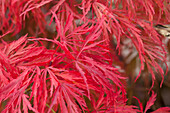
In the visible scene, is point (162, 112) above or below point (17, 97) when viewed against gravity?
below

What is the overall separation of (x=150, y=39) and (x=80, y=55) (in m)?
0.39

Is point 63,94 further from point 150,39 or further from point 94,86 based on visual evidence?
point 150,39

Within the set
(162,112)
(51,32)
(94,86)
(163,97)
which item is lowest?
(163,97)

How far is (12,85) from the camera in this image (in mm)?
418

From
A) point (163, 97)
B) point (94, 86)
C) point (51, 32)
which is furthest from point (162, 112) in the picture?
point (163, 97)

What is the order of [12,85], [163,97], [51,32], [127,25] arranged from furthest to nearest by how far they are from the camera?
[163,97]
[51,32]
[127,25]
[12,85]

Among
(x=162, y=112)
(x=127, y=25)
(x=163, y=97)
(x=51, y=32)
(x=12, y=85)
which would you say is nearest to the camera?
(x=12, y=85)

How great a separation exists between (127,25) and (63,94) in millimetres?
333

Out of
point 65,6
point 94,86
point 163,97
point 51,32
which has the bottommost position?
point 163,97

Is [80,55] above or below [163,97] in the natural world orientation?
above

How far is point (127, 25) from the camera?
0.62 m

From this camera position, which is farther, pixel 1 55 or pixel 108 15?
pixel 108 15

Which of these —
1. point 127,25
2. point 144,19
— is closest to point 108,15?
point 127,25

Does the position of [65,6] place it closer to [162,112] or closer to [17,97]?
[17,97]
